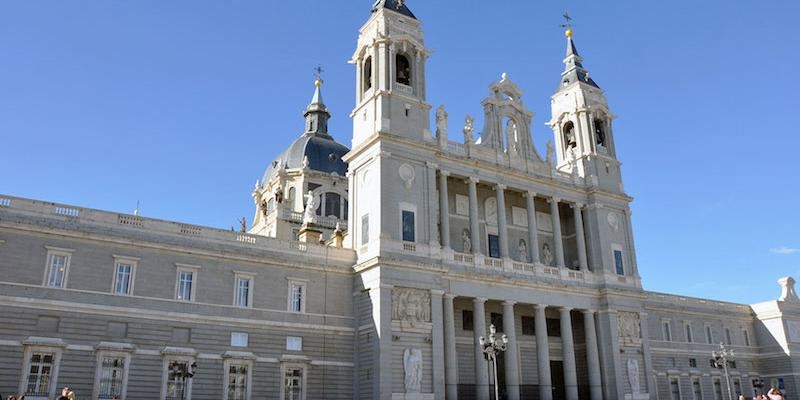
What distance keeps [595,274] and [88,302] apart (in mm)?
30762

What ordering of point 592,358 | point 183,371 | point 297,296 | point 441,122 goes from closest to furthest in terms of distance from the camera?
1. point 183,371
2. point 297,296
3. point 441,122
4. point 592,358

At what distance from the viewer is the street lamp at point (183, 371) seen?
96.0 ft

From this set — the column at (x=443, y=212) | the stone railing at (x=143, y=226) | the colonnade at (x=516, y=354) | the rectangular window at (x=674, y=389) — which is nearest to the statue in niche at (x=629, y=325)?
the colonnade at (x=516, y=354)

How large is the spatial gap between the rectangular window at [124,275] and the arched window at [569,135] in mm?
32487

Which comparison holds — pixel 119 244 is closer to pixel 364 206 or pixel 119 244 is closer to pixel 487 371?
pixel 364 206

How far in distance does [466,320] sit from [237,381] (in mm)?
14571

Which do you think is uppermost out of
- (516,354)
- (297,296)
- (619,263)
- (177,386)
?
(619,263)

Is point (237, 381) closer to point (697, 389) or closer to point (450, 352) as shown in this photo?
point (450, 352)

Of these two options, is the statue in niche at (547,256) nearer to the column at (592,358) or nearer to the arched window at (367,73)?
the column at (592,358)

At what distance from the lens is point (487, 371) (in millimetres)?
38375

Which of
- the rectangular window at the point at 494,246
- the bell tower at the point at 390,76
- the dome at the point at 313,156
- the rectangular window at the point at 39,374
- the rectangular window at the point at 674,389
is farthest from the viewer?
the dome at the point at 313,156

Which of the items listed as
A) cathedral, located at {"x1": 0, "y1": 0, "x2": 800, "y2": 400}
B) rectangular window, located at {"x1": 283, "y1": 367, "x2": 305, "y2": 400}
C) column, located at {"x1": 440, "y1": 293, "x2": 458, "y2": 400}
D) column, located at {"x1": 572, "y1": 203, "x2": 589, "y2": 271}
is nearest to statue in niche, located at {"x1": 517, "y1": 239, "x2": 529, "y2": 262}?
cathedral, located at {"x1": 0, "y1": 0, "x2": 800, "y2": 400}

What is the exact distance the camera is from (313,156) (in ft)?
219

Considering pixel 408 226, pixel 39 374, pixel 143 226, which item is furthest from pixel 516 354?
pixel 39 374
